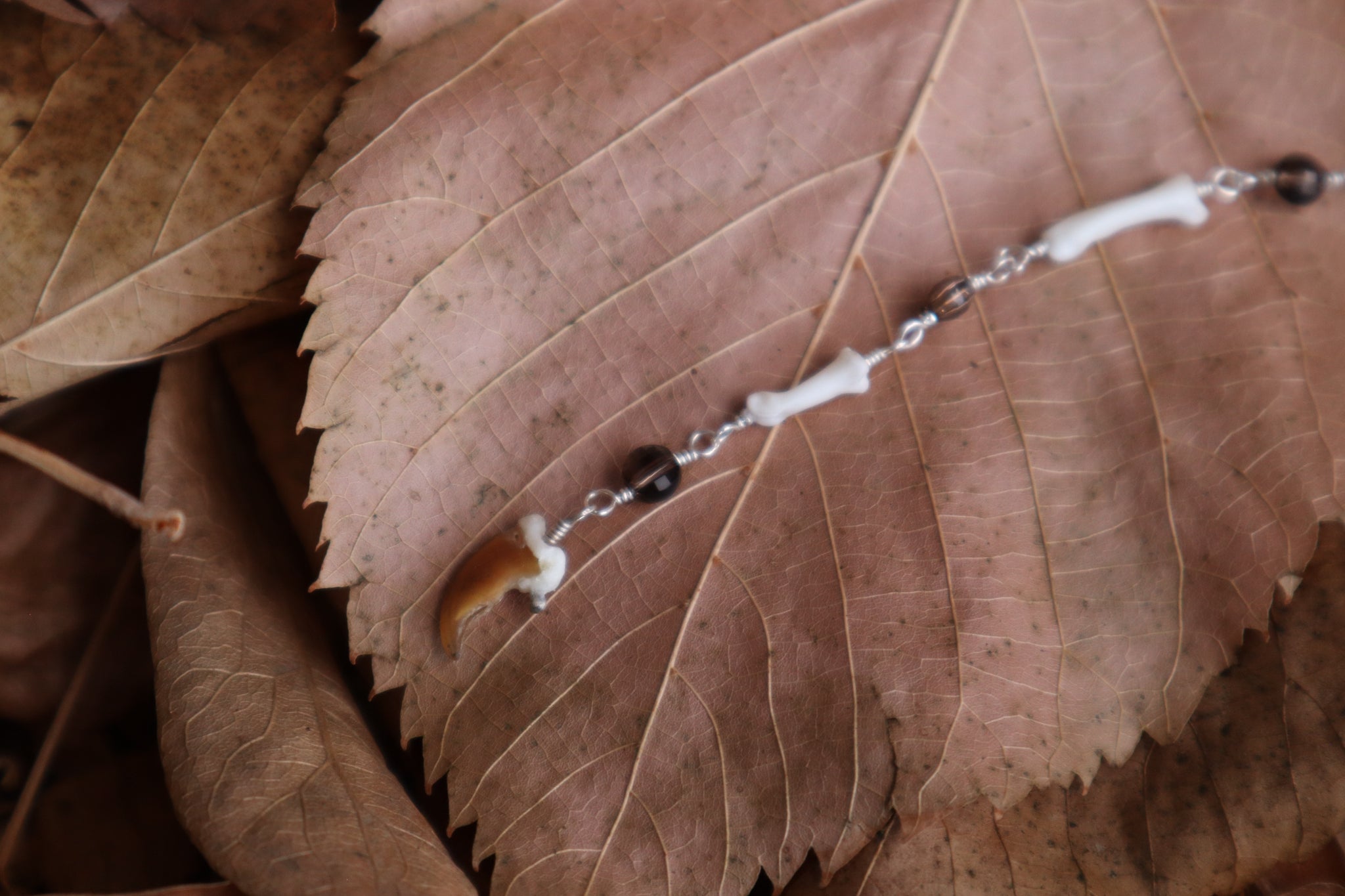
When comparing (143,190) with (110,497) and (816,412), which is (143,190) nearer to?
(110,497)

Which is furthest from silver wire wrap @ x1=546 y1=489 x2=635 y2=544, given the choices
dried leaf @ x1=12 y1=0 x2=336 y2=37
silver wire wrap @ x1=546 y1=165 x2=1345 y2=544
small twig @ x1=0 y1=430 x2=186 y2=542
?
dried leaf @ x1=12 y1=0 x2=336 y2=37

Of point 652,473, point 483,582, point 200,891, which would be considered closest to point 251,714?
point 200,891

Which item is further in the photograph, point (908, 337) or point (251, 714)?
point (908, 337)

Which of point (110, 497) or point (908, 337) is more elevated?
point (110, 497)

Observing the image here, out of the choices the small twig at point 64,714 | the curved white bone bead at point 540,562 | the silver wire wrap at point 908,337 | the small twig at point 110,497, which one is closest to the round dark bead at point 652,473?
the curved white bone bead at point 540,562

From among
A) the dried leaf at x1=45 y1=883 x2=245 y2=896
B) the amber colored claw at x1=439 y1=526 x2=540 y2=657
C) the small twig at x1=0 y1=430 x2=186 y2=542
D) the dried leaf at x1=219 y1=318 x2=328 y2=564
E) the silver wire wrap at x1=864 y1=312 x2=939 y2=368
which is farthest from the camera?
the dried leaf at x1=219 y1=318 x2=328 y2=564

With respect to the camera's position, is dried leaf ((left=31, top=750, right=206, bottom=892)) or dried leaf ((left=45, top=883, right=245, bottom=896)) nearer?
dried leaf ((left=45, top=883, right=245, bottom=896))

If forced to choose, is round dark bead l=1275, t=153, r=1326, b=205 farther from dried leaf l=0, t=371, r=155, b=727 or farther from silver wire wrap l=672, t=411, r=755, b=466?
dried leaf l=0, t=371, r=155, b=727
